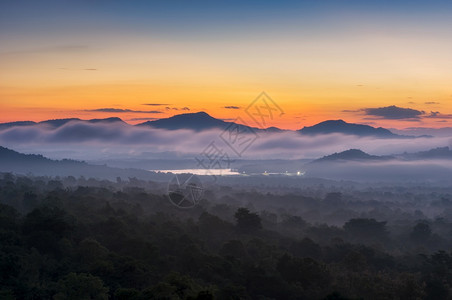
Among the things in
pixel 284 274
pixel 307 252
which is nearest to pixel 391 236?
pixel 307 252

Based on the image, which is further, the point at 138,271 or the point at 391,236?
the point at 391,236

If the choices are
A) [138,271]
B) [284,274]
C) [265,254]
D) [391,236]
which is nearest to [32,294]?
[138,271]

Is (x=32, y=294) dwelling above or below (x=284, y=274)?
above

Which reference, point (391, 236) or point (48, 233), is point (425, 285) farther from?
point (391, 236)

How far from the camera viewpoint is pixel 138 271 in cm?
4125

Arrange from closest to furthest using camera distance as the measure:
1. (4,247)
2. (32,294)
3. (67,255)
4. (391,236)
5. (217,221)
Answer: (32,294)
(4,247)
(67,255)
(217,221)
(391,236)

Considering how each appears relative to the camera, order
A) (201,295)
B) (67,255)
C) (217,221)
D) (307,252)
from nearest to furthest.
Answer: (201,295) → (67,255) → (307,252) → (217,221)

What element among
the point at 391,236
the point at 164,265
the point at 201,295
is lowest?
the point at 391,236

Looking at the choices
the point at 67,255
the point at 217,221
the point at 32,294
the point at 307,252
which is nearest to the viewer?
the point at 32,294

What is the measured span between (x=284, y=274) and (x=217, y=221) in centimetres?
2477

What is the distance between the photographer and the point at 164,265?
161 ft

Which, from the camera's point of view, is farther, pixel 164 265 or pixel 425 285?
pixel 164 265

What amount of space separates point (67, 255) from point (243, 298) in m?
19.5

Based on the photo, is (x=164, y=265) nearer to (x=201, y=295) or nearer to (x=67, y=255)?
(x=67, y=255)
